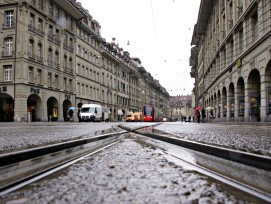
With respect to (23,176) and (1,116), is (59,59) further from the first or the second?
(23,176)

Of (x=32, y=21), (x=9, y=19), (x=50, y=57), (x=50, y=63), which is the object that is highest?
(x=32, y=21)

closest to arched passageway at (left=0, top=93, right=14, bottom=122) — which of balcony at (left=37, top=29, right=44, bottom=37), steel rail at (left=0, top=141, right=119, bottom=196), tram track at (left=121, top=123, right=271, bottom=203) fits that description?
balcony at (left=37, top=29, right=44, bottom=37)

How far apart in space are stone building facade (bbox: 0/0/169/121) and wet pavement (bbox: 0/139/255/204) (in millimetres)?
34551

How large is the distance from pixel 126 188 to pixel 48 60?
41.5 meters

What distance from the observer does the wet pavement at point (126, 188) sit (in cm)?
174

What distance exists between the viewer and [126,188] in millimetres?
2012

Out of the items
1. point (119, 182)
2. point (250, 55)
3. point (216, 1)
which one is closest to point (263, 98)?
point (250, 55)

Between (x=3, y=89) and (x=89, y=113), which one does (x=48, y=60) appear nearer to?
(x=3, y=89)

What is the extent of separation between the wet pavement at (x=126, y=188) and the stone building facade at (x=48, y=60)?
113ft

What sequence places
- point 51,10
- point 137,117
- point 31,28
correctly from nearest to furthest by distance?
1. point 31,28
2. point 51,10
3. point 137,117

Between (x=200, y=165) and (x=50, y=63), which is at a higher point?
(x=50, y=63)

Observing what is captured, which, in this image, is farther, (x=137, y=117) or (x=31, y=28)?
(x=137, y=117)

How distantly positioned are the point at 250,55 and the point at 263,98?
3859 millimetres

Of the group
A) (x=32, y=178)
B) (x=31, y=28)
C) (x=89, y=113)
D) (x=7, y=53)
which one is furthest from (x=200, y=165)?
(x=89, y=113)
